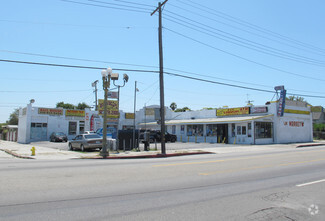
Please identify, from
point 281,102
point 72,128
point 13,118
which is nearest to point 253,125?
point 281,102

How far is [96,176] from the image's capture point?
923 centimetres

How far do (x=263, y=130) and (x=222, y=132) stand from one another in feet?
16.6

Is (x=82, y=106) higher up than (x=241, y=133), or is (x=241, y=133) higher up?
(x=82, y=106)

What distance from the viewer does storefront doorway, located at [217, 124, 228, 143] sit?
33844mm

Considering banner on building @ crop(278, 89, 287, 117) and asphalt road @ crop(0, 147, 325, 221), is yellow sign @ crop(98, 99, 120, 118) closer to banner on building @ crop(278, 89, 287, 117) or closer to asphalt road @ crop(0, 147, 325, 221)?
asphalt road @ crop(0, 147, 325, 221)

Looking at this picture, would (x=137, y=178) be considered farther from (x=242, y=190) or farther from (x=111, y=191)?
(x=242, y=190)

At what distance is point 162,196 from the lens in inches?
257

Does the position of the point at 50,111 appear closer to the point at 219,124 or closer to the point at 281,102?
the point at 219,124

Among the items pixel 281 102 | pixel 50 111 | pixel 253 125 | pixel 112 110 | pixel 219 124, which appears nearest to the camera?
pixel 112 110

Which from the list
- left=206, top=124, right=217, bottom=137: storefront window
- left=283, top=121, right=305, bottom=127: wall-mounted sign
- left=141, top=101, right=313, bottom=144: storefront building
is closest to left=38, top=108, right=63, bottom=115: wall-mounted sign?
left=141, top=101, right=313, bottom=144: storefront building

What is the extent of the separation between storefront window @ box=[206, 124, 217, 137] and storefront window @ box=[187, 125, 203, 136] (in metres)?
1.24

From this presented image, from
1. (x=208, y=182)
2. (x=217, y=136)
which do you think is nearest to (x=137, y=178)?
(x=208, y=182)

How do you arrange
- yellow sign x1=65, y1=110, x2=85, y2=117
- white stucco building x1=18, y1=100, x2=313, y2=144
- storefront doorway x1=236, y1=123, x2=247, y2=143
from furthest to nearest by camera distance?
yellow sign x1=65, y1=110, x2=85, y2=117 < white stucco building x1=18, y1=100, x2=313, y2=144 < storefront doorway x1=236, y1=123, x2=247, y2=143

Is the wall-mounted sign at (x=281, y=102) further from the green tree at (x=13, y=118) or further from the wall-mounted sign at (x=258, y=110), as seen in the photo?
the green tree at (x=13, y=118)
